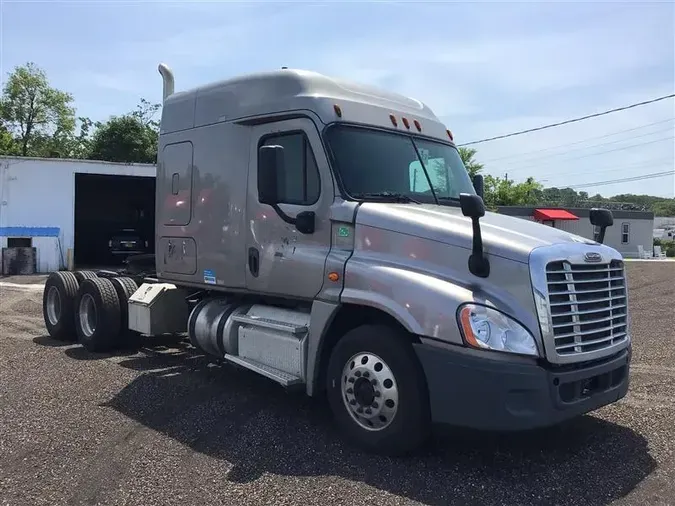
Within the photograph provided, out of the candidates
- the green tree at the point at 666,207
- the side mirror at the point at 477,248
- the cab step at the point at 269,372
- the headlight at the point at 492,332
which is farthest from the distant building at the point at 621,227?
the green tree at the point at 666,207

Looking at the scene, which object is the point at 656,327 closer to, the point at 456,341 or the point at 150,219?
the point at 456,341

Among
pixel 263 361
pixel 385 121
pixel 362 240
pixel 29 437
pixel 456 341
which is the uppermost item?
pixel 385 121

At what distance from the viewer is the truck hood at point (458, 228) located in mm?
4668

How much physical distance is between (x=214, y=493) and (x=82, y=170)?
2042 cm

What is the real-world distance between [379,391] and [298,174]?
81.5 inches

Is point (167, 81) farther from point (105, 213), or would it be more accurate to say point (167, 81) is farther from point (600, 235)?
point (105, 213)

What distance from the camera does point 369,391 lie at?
4.98 meters

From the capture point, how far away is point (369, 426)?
5.00m

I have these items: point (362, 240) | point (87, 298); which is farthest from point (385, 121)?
point (87, 298)

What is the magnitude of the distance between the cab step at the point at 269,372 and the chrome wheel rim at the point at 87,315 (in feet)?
11.4

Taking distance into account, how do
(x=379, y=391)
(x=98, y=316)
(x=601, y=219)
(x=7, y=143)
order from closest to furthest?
(x=379, y=391) → (x=601, y=219) → (x=98, y=316) → (x=7, y=143)

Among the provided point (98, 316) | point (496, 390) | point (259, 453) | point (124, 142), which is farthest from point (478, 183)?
point (124, 142)

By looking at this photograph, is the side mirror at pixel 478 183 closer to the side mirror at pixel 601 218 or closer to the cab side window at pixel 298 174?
the side mirror at pixel 601 218

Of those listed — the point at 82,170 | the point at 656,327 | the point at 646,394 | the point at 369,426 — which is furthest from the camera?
the point at 82,170
